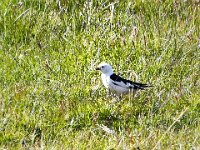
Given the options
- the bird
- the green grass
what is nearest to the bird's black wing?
the bird

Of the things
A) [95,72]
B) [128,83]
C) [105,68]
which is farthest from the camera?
[95,72]

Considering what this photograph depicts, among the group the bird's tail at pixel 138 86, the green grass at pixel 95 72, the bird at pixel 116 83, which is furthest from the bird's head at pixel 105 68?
the bird's tail at pixel 138 86

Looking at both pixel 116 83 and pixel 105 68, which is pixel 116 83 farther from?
pixel 105 68

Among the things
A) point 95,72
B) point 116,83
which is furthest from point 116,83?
point 95,72

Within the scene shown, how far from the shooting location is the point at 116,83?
19.7 feet

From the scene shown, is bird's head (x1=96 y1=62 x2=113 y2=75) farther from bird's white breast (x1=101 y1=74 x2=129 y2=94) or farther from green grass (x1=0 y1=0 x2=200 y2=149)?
green grass (x1=0 y1=0 x2=200 y2=149)

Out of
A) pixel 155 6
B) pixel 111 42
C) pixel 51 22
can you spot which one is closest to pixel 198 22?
pixel 155 6

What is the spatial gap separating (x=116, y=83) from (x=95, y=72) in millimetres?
470

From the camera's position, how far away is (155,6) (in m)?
7.53

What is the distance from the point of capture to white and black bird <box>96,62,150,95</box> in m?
5.96

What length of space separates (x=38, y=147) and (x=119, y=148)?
1.90ft

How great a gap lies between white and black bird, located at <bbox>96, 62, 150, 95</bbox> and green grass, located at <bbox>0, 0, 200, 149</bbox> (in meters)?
0.09

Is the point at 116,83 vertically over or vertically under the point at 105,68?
under

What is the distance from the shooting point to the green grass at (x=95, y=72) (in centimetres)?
544
